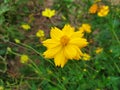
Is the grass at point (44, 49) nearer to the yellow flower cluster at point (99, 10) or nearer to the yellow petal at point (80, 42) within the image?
the yellow flower cluster at point (99, 10)

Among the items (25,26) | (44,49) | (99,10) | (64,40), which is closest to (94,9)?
(99,10)

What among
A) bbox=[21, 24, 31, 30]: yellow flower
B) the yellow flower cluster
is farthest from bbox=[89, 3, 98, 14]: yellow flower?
bbox=[21, 24, 31, 30]: yellow flower

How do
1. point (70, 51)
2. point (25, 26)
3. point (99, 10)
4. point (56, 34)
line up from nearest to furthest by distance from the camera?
1. point (70, 51)
2. point (56, 34)
3. point (99, 10)
4. point (25, 26)

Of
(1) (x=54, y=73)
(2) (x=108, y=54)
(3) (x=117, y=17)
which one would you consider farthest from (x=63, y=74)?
(3) (x=117, y=17)

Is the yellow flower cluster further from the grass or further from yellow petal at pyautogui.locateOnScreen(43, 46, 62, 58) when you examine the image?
yellow petal at pyautogui.locateOnScreen(43, 46, 62, 58)

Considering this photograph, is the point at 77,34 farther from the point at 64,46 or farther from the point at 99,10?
the point at 99,10

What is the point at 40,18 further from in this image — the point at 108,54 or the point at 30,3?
the point at 108,54
